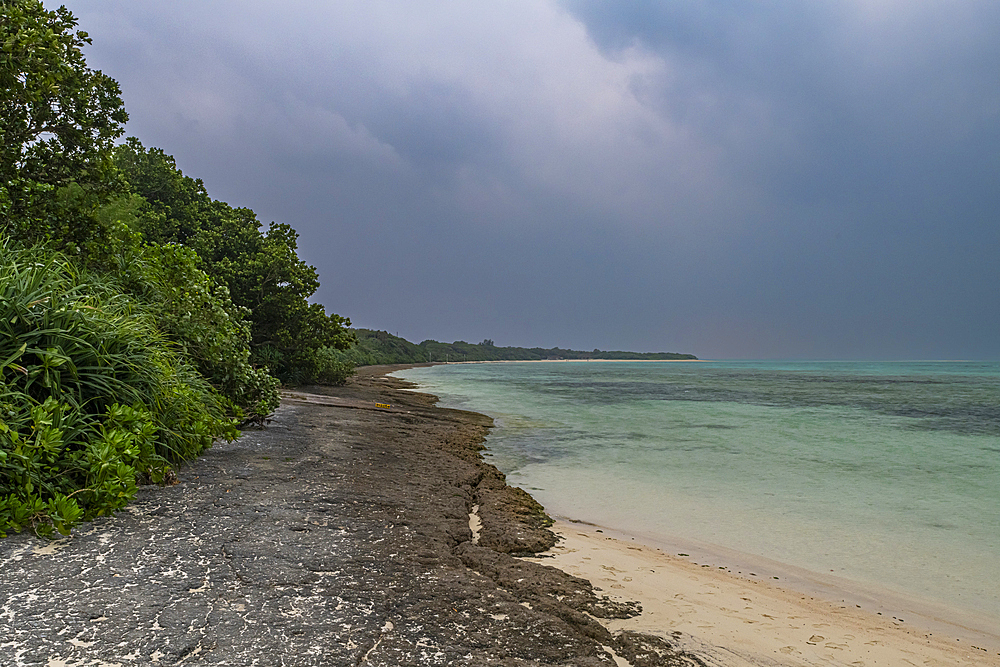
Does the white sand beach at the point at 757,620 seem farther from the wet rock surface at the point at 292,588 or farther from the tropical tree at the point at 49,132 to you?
the tropical tree at the point at 49,132

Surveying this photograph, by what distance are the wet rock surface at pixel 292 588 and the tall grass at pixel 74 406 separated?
0.22 m

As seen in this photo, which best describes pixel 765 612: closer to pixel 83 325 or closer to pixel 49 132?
pixel 83 325

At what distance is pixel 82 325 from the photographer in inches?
183

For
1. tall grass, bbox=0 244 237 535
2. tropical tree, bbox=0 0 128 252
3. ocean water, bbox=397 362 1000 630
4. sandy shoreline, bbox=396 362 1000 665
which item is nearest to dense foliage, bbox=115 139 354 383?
ocean water, bbox=397 362 1000 630

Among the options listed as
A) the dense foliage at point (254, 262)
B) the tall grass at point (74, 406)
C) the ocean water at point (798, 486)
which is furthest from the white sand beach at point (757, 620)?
the dense foliage at point (254, 262)

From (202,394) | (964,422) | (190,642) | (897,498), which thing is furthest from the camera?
(964,422)

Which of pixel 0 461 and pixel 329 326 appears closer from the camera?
pixel 0 461

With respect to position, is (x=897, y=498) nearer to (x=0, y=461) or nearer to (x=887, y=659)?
(x=887, y=659)

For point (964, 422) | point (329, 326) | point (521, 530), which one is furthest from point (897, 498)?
point (329, 326)

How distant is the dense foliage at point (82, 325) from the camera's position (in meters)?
3.75

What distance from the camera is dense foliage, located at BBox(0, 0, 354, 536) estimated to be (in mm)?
3754

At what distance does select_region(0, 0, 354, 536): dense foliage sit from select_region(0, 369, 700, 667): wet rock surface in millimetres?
397

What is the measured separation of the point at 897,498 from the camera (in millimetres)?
8328

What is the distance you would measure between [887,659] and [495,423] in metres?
12.7
